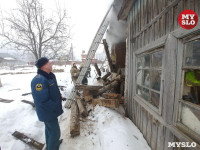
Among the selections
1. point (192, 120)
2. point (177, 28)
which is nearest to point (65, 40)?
point (177, 28)

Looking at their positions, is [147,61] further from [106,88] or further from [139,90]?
[106,88]

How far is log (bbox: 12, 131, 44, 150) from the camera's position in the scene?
247 cm

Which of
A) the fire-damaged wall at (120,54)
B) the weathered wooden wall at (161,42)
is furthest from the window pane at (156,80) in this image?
the fire-damaged wall at (120,54)

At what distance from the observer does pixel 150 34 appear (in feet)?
A: 6.64

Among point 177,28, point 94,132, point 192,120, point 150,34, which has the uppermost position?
point 150,34

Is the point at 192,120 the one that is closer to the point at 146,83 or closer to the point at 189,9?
the point at 146,83

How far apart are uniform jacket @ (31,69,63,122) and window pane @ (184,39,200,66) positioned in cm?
229

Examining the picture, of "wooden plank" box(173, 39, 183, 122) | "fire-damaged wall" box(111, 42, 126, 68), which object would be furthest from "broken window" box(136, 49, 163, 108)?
"fire-damaged wall" box(111, 42, 126, 68)

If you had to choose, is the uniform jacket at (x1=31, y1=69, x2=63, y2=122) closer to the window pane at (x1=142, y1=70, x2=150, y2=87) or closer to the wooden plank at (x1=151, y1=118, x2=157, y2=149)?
the wooden plank at (x1=151, y1=118, x2=157, y2=149)

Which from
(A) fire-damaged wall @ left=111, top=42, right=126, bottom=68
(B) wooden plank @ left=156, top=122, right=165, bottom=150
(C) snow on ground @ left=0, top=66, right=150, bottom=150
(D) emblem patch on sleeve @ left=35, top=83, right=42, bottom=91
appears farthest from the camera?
(A) fire-damaged wall @ left=111, top=42, right=126, bottom=68

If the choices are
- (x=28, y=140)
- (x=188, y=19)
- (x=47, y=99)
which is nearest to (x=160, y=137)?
(x=188, y=19)

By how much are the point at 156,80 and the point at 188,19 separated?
114cm

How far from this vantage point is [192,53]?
1.22 metres

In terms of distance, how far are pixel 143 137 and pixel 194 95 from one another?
163 centimetres
